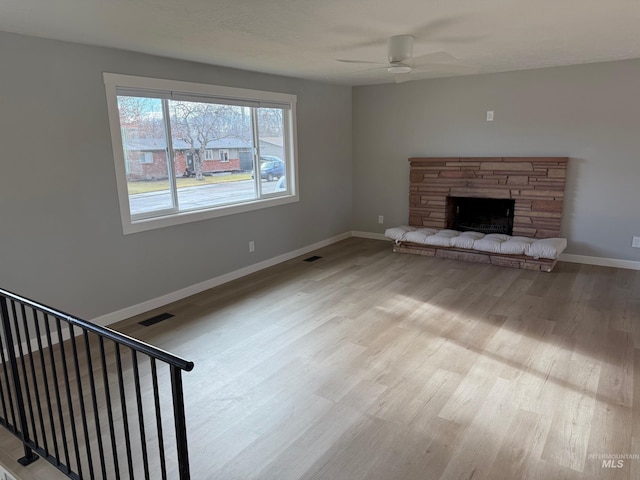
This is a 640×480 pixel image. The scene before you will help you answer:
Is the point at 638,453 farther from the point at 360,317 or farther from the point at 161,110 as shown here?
the point at 161,110

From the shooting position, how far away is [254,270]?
501 cm

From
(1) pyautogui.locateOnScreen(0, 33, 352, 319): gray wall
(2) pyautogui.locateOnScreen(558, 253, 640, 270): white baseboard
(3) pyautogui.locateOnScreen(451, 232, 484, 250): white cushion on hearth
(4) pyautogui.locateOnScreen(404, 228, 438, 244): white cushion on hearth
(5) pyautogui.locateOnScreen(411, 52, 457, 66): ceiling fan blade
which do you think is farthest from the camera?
(4) pyautogui.locateOnScreen(404, 228, 438, 244): white cushion on hearth

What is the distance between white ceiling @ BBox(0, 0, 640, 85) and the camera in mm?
2400

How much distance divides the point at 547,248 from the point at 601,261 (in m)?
0.83

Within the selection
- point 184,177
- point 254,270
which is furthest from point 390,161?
point 184,177

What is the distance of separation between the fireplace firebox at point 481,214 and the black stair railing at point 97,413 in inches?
171

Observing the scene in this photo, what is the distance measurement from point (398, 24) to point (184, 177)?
2435mm

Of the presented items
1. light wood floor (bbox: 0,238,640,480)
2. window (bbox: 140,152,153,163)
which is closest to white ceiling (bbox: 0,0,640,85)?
window (bbox: 140,152,153,163)

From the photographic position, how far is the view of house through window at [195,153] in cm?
375

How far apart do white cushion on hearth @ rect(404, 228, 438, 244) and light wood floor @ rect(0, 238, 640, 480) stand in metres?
1.01

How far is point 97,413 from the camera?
5.39ft

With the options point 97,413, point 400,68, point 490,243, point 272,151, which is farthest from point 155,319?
point 490,243

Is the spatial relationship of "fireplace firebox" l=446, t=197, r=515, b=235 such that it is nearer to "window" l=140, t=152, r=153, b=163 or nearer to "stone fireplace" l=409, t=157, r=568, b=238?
"stone fireplace" l=409, t=157, r=568, b=238

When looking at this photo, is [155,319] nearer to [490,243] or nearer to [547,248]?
[490,243]
